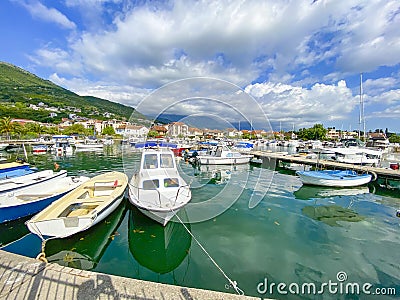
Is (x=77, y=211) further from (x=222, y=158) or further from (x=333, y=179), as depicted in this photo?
(x=222, y=158)

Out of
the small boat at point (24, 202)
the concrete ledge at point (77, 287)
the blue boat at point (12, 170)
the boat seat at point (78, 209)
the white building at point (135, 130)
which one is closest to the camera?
the concrete ledge at point (77, 287)

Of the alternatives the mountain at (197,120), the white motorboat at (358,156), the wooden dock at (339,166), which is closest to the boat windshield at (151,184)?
the mountain at (197,120)

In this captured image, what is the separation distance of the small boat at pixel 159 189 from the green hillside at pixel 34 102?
106015mm

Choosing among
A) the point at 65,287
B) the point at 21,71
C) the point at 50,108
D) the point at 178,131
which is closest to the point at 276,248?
the point at 65,287

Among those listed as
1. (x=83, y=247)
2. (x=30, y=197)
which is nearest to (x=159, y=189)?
(x=83, y=247)

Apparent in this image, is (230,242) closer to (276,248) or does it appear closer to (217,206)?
(276,248)

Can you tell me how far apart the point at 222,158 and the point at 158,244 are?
727 inches

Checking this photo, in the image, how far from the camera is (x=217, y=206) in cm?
1039

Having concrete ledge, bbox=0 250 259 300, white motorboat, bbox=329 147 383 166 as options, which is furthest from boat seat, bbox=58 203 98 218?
white motorboat, bbox=329 147 383 166

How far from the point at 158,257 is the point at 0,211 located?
5894 mm

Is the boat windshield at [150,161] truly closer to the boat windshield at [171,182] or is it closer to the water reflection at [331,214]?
the boat windshield at [171,182]

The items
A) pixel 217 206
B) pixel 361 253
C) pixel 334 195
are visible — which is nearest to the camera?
pixel 361 253

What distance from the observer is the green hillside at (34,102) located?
365 feet

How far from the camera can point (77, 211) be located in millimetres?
7414
